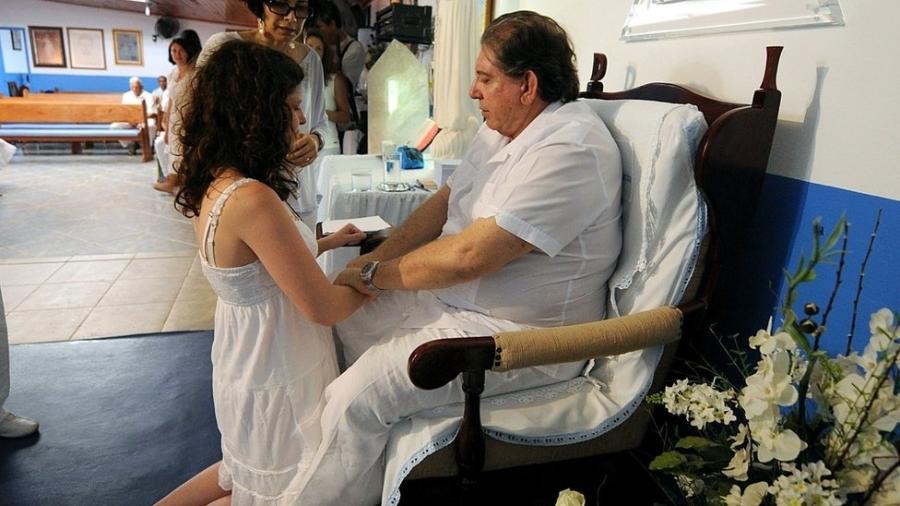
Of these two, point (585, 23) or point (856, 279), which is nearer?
point (856, 279)

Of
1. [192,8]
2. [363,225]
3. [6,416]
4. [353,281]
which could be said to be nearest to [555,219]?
[353,281]

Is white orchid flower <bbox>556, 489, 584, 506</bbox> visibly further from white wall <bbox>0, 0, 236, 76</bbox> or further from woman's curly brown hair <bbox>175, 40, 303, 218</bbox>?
white wall <bbox>0, 0, 236, 76</bbox>

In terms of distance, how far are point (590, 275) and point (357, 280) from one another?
1.80 feet

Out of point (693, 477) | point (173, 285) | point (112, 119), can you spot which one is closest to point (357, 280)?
point (693, 477)

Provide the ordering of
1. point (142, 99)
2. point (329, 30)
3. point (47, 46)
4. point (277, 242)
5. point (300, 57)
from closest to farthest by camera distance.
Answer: point (277, 242) → point (300, 57) → point (329, 30) → point (142, 99) → point (47, 46)

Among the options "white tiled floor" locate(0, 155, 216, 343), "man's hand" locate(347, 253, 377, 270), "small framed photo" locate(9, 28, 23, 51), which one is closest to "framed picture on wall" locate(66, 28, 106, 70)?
"small framed photo" locate(9, 28, 23, 51)

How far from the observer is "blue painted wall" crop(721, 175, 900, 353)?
0.99m

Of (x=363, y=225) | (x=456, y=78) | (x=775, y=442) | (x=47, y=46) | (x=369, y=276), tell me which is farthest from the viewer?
(x=47, y=46)

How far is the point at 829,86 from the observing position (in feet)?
3.63

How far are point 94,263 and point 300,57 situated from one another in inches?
98.3

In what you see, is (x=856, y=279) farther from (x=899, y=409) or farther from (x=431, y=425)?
(x=431, y=425)

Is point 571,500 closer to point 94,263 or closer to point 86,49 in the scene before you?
point 94,263

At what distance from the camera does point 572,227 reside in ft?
4.05

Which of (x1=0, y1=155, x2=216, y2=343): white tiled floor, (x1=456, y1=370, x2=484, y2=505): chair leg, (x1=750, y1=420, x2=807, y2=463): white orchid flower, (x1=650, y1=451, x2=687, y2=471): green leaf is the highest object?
(x1=750, y1=420, x2=807, y2=463): white orchid flower
